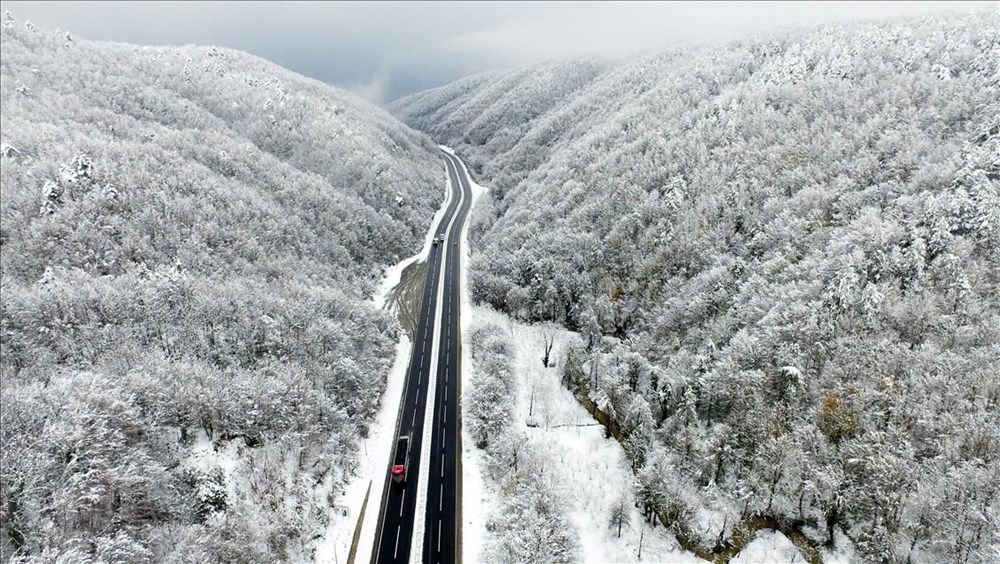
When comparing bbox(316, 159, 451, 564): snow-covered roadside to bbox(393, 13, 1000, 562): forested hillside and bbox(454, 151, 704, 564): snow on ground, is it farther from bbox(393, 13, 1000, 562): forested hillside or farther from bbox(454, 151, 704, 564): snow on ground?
bbox(393, 13, 1000, 562): forested hillside

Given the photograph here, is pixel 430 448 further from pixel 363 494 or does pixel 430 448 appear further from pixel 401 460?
pixel 363 494

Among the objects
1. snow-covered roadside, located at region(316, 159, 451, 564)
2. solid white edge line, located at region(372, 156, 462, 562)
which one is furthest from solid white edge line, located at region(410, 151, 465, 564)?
snow-covered roadside, located at region(316, 159, 451, 564)

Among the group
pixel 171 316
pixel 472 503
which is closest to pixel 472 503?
pixel 472 503

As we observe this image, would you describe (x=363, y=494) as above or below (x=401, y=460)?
below

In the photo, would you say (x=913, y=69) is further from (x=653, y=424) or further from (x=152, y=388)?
(x=152, y=388)

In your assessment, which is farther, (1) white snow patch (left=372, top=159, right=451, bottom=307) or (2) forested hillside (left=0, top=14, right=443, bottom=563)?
(1) white snow patch (left=372, top=159, right=451, bottom=307)

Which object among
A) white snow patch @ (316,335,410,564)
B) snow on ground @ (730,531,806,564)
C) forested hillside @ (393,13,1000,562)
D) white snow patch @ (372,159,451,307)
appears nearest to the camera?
white snow patch @ (316,335,410,564)
